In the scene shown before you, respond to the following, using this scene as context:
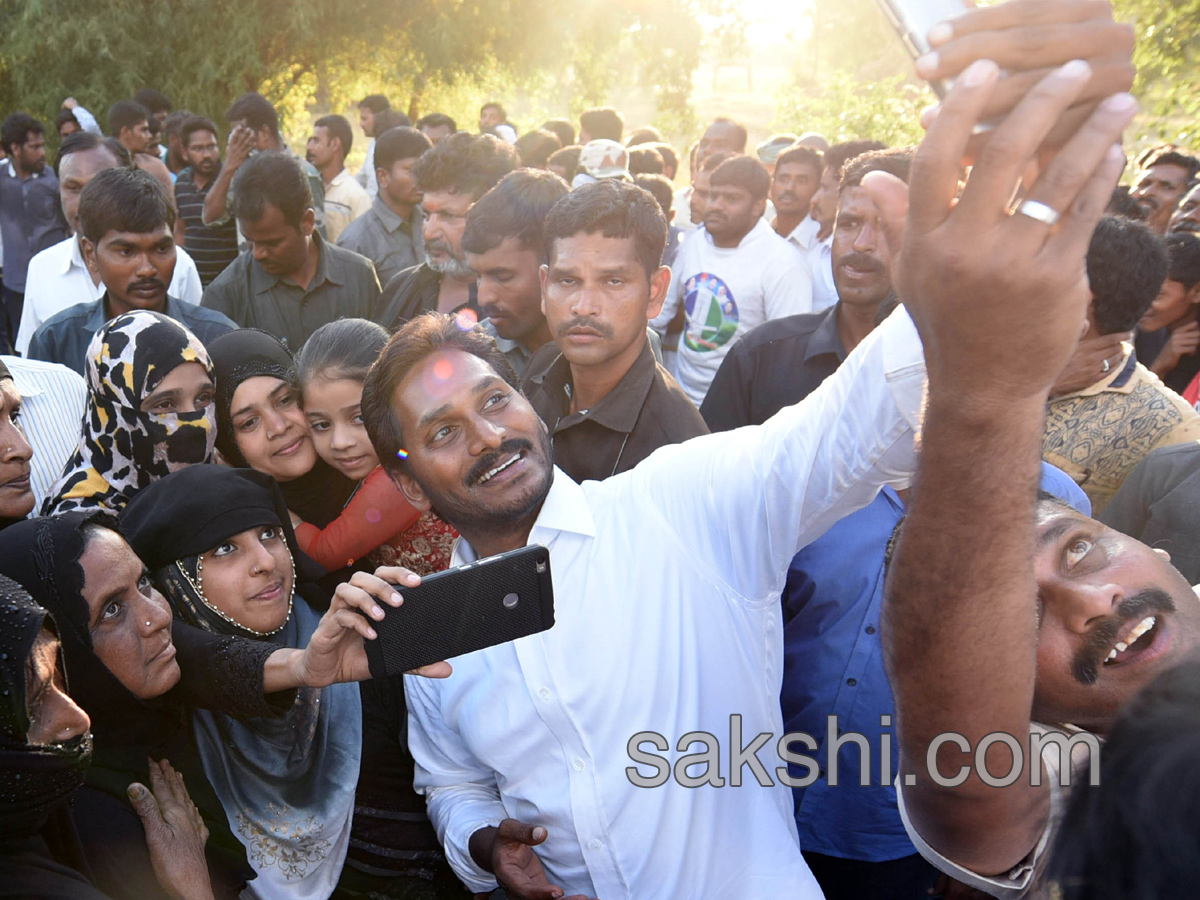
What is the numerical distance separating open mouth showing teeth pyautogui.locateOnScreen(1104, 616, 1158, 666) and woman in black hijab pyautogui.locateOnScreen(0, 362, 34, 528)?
2.80 meters

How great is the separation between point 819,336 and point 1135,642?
2.05 m

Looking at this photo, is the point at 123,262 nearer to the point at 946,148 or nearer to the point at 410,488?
the point at 410,488

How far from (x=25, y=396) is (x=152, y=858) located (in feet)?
7.01

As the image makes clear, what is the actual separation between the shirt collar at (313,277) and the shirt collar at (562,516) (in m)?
3.29

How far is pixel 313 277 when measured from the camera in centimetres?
Result: 495

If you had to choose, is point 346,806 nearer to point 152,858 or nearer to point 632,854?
point 152,858

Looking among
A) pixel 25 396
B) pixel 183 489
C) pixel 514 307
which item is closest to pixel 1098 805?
pixel 183 489

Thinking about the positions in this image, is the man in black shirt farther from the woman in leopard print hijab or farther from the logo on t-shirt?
the logo on t-shirt

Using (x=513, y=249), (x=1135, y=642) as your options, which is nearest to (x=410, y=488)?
(x=513, y=249)

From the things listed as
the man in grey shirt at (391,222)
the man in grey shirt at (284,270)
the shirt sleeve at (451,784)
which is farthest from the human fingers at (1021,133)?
the man in grey shirt at (391,222)

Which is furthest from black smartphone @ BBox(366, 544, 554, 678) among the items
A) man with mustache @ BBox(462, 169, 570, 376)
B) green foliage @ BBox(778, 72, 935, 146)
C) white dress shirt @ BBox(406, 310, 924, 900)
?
green foliage @ BBox(778, 72, 935, 146)

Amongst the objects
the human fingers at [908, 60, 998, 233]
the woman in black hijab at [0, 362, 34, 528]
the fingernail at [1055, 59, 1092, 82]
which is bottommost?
the woman in black hijab at [0, 362, 34, 528]

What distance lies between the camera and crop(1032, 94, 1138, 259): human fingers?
0.69m

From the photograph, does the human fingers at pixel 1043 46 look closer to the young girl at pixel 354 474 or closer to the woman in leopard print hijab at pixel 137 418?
the young girl at pixel 354 474
